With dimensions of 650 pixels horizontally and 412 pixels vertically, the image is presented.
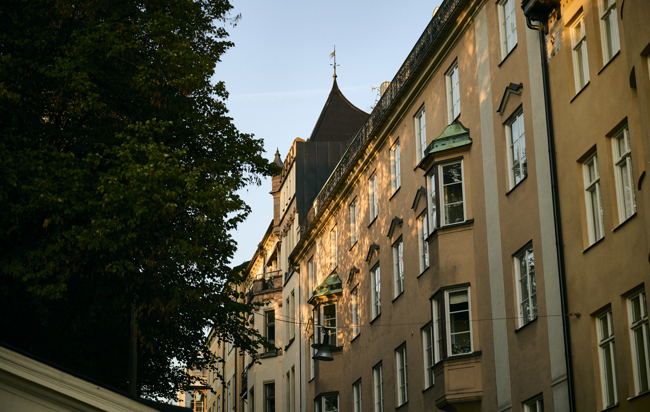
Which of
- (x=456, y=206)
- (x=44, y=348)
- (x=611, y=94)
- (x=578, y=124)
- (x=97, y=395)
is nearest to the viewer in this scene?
(x=97, y=395)

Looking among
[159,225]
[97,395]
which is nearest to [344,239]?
[159,225]

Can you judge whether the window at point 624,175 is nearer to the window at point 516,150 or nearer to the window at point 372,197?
the window at point 516,150

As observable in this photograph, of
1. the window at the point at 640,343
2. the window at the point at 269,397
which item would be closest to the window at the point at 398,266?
the window at the point at 640,343

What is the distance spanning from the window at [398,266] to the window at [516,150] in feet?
24.4

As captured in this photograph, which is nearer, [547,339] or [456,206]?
[547,339]

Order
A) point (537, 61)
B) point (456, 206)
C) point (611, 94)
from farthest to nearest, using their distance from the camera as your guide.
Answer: point (456, 206) < point (537, 61) < point (611, 94)

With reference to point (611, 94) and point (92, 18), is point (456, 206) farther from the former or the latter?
point (92, 18)

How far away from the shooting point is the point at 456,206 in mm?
23109

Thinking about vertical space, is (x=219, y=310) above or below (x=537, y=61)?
below

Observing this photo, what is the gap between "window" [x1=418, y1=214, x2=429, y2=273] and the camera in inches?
999

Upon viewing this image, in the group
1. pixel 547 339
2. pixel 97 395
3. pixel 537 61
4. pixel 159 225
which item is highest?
pixel 537 61

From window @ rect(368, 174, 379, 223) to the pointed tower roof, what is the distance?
18.9 m

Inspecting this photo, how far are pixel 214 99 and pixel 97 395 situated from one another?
1126 centimetres

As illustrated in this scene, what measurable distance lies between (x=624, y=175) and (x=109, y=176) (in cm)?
1003
